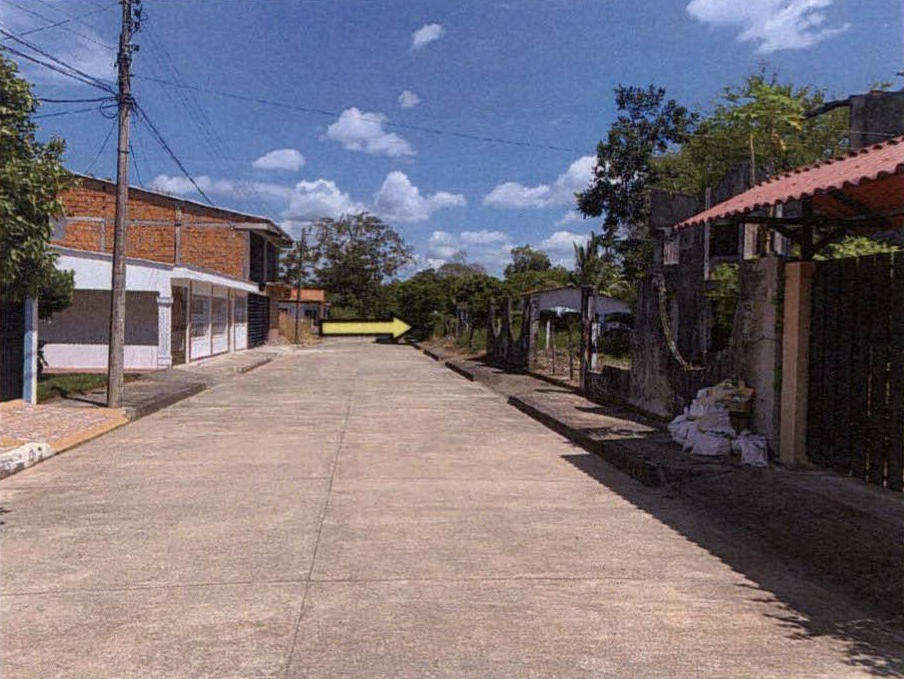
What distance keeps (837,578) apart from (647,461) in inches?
138

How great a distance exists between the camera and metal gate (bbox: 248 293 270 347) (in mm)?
40438

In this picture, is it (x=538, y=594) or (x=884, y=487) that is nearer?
(x=538, y=594)

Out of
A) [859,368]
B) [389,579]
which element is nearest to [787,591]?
[389,579]

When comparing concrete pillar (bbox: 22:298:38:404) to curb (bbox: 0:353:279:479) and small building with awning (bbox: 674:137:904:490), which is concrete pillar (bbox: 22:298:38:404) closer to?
curb (bbox: 0:353:279:479)

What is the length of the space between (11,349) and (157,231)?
24183 mm

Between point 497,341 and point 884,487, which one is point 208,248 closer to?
point 497,341

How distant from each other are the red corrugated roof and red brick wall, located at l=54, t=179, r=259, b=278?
1045 inches

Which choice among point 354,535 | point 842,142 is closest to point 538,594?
point 354,535

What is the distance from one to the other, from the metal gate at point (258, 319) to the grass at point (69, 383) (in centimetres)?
1813

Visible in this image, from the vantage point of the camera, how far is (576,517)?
674 centimetres

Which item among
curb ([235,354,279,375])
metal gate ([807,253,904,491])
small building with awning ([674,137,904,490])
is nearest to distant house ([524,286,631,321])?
curb ([235,354,279,375])

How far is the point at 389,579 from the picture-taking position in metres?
4.93

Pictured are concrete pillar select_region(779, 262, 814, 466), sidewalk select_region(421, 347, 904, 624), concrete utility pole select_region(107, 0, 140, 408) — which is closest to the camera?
sidewalk select_region(421, 347, 904, 624)

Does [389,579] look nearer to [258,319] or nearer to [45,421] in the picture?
[45,421]
